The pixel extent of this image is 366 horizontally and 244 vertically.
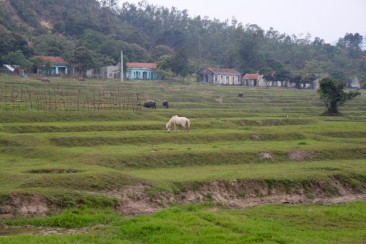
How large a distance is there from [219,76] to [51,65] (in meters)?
38.4

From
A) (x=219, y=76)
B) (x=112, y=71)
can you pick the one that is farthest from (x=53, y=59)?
(x=219, y=76)

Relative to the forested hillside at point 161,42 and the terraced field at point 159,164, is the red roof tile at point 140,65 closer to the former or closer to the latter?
the forested hillside at point 161,42

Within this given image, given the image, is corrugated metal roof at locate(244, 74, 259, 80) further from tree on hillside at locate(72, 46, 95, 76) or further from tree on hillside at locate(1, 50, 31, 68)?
tree on hillside at locate(1, 50, 31, 68)

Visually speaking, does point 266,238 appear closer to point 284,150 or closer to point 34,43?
point 284,150

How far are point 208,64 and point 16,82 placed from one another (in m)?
71.7

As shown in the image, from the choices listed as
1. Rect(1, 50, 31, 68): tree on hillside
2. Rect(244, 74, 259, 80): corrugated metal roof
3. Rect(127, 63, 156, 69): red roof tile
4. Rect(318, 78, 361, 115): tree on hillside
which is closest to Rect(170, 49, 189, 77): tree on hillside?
Rect(127, 63, 156, 69): red roof tile

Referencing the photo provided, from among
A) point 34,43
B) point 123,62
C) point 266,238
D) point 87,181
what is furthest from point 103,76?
point 266,238

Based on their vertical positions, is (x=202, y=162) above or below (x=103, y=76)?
below

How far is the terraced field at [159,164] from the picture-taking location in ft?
72.7

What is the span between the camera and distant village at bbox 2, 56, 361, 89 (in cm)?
8940

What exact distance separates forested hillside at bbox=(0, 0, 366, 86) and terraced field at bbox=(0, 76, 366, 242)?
47044 mm

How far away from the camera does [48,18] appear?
448 ft

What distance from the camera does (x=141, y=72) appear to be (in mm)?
107312

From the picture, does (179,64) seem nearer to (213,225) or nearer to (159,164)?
(159,164)
